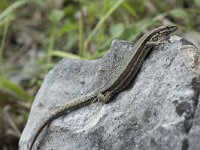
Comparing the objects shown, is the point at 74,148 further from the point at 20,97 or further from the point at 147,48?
the point at 20,97

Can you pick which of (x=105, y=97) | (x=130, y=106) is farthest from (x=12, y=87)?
(x=130, y=106)

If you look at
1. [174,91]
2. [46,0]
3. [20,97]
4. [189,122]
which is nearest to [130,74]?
[174,91]

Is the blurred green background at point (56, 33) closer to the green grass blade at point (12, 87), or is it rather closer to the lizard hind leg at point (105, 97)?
the green grass blade at point (12, 87)

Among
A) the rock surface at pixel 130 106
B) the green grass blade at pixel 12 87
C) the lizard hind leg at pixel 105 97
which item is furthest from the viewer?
the green grass blade at pixel 12 87

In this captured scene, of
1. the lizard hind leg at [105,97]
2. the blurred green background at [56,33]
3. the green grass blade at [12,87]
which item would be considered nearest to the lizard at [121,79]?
the lizard hind leg at [105,97]

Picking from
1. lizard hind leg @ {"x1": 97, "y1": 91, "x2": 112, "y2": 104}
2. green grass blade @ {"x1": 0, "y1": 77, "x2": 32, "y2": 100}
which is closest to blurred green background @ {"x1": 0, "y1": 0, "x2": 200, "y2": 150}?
green grass blade @ {"x1": 0, "y1": 77, "x2": 32, "y2": 100}

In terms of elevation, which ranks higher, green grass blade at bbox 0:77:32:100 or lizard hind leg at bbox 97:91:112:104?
lizard hind leg at bbox 97:91:112:104

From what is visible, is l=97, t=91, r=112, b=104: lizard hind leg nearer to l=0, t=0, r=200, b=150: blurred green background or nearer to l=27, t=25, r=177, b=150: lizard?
l=27, t=25, r=177, b=150: lizard
